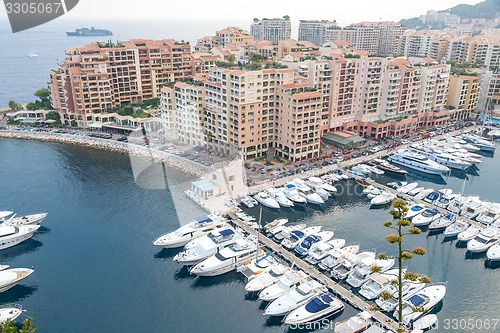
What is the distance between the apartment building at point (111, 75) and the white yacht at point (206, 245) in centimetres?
5989

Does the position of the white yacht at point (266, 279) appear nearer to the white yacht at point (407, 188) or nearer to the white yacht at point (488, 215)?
the white yacht at point (407, 188)

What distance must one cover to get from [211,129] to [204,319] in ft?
160

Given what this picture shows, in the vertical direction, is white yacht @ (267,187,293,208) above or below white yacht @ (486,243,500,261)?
above

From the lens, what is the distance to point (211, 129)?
275ft

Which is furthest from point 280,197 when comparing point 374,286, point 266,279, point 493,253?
point 493,253

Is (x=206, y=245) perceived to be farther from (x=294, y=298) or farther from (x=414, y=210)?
(x=414, y=210)

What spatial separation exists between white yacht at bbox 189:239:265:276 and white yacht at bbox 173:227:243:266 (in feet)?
3.38

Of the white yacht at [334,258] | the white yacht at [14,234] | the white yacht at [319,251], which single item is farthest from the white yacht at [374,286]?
the white yacht at [14,234]

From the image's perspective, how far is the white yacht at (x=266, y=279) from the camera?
44.9 m

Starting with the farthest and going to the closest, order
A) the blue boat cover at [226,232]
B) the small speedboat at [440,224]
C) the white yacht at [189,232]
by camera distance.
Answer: the small speedboat at [440,224] < the white yacht at [189,232] < the blue boat cover at [226,232]

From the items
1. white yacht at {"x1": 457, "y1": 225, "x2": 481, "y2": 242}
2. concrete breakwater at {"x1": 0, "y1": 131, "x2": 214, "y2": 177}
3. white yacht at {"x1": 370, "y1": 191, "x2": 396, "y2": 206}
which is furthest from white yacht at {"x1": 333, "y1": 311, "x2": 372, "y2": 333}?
concrete breakwater at {"x1": 0, "y1": 131, "x2": 214, "y2": 177}

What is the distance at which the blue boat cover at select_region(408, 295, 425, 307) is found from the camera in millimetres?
42344

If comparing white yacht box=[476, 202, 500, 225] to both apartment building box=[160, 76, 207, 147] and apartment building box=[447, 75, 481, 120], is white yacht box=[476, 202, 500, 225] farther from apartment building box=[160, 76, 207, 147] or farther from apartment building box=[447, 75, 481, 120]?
apartment building box=[447, 75, 481, 120]

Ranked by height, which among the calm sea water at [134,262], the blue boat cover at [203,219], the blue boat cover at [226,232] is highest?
the blue boat cover at [203,219]
